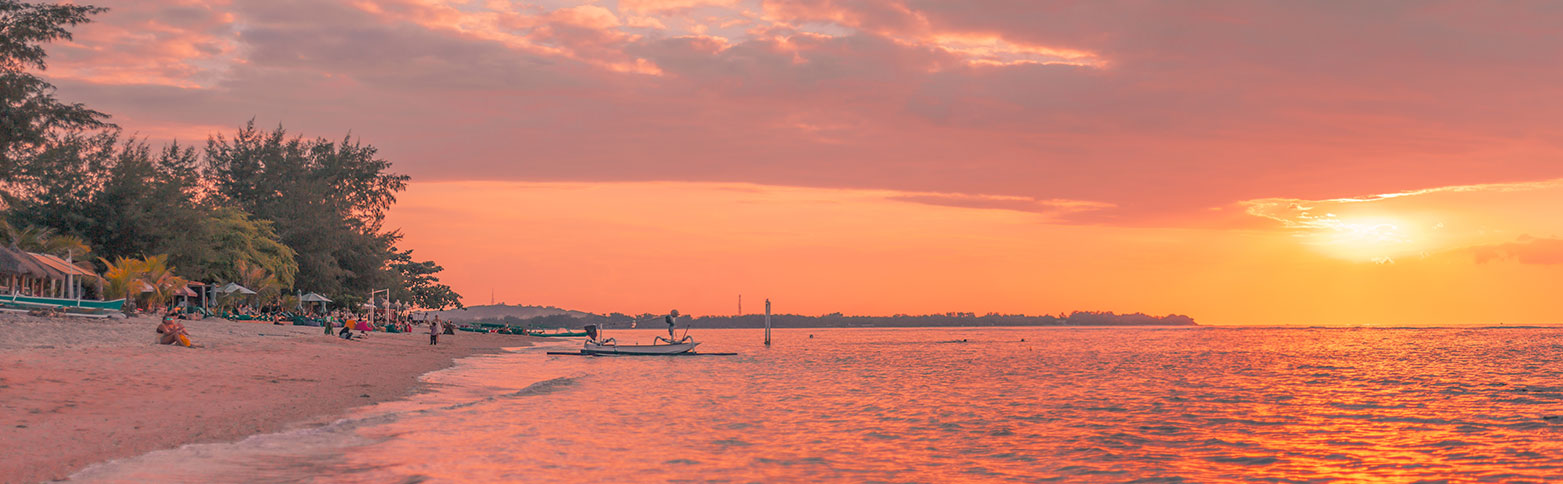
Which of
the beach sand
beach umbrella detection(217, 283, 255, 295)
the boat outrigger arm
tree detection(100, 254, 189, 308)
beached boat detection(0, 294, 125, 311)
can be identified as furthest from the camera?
beach umbrella detection(217, 283, 255, 295)

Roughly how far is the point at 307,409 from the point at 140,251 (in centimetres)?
5649

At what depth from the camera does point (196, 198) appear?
281 ft

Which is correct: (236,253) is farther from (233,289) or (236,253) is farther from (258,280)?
(233,289)

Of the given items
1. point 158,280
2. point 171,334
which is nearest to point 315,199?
point 158,280

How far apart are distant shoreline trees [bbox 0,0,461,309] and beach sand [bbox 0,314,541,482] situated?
1831cm

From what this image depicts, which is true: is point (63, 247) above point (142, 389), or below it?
above

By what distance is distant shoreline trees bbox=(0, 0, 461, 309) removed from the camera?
5416 centimetres

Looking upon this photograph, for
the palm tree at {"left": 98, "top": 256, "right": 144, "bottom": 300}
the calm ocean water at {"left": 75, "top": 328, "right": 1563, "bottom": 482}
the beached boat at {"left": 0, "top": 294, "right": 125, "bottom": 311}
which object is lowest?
the calm ocean water at {"left": 75, "top": 328, "right": 1563, "bottom": 482}

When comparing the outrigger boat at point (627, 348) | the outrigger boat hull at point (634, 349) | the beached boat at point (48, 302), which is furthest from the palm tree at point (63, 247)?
the outrigger boat hull at point (634, 349)

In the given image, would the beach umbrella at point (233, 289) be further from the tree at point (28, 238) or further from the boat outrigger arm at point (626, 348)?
the boat outrigger arm at point (626, 348)

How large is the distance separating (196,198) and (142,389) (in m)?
70.8

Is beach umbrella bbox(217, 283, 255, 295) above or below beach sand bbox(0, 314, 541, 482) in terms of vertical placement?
above

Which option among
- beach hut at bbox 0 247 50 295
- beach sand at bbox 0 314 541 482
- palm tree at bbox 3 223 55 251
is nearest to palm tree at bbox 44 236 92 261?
palm tree at bbox 3 223 55 251

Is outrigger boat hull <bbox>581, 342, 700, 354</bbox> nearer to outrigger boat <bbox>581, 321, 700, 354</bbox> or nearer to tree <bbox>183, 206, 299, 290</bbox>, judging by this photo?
outrigger boat <bbox>581, 321, 700, 354</bbox>
